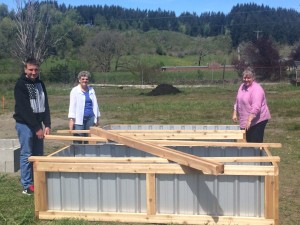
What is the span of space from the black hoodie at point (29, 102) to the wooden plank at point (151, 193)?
1882mm

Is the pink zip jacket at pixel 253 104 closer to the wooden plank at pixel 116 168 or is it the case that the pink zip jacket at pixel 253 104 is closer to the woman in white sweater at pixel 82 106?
the woman in white sweater at pixel 82 106

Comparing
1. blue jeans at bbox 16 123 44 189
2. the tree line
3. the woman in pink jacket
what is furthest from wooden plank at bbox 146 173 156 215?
the tree line

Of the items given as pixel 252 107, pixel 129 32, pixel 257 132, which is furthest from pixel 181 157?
pixel 129 32

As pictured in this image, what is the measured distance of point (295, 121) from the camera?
15.7 metres

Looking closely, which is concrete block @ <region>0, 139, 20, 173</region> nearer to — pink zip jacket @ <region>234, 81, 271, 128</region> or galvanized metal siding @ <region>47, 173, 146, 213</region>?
galvanized metal siding @ <region>47, 173, 146, 213</region>

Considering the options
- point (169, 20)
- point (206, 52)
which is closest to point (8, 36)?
point (206, 52)

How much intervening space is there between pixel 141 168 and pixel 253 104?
273 centimetres

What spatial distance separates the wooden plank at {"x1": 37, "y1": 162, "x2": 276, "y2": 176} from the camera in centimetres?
498

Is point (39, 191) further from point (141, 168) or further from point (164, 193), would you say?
point (164, 193)

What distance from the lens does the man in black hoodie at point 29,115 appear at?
20.5 ft

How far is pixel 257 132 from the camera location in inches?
293

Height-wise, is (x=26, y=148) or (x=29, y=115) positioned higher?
(x=29, y=115)

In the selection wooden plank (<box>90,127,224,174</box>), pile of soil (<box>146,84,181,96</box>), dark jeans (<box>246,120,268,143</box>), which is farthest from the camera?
pile of soil (<box>146,84,181,96</box>)

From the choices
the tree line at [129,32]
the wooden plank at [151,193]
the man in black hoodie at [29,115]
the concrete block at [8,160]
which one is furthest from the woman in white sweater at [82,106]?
the tree line at [129,32]
